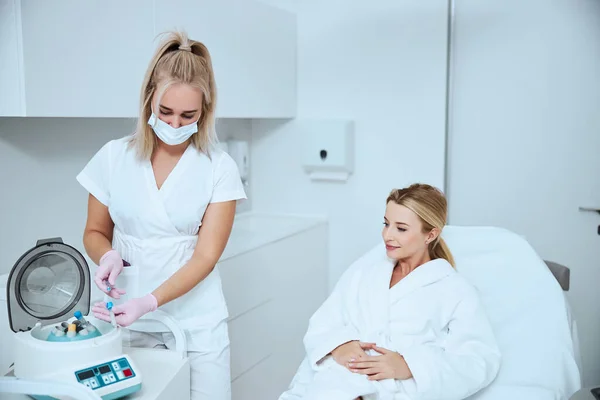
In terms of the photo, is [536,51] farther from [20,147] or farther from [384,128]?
[20,147]

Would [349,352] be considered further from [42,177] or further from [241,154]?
[241,154]

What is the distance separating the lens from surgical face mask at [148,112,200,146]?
1502 mm

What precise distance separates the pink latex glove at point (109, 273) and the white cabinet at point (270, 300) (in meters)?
0.79

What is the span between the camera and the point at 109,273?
1.41 m

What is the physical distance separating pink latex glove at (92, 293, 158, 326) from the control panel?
120 millimetres

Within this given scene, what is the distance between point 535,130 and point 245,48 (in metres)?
1.24

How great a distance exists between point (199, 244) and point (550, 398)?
3.04 ft

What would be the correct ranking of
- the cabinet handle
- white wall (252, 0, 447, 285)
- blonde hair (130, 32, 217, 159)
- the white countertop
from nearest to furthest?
blonde hair (130, 32, 217, 159)
the white countertop
the cabinet handle
white wall (252, 0, 447, 285)

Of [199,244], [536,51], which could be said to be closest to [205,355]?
[199,244]

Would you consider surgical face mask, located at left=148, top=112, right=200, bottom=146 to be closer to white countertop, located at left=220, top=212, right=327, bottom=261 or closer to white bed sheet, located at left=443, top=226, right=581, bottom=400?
white countertop, located at left=220, top=212, right=327, bottom=261

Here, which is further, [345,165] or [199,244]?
[345,165]

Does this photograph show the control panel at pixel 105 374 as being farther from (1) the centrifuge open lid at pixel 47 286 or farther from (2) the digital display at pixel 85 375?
(1) the centrifuge open lid at pixel 47 286

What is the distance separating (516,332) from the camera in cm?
176

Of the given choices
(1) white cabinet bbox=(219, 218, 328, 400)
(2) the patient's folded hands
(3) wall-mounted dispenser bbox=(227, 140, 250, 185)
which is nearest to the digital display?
(2) the patient's folded hands
